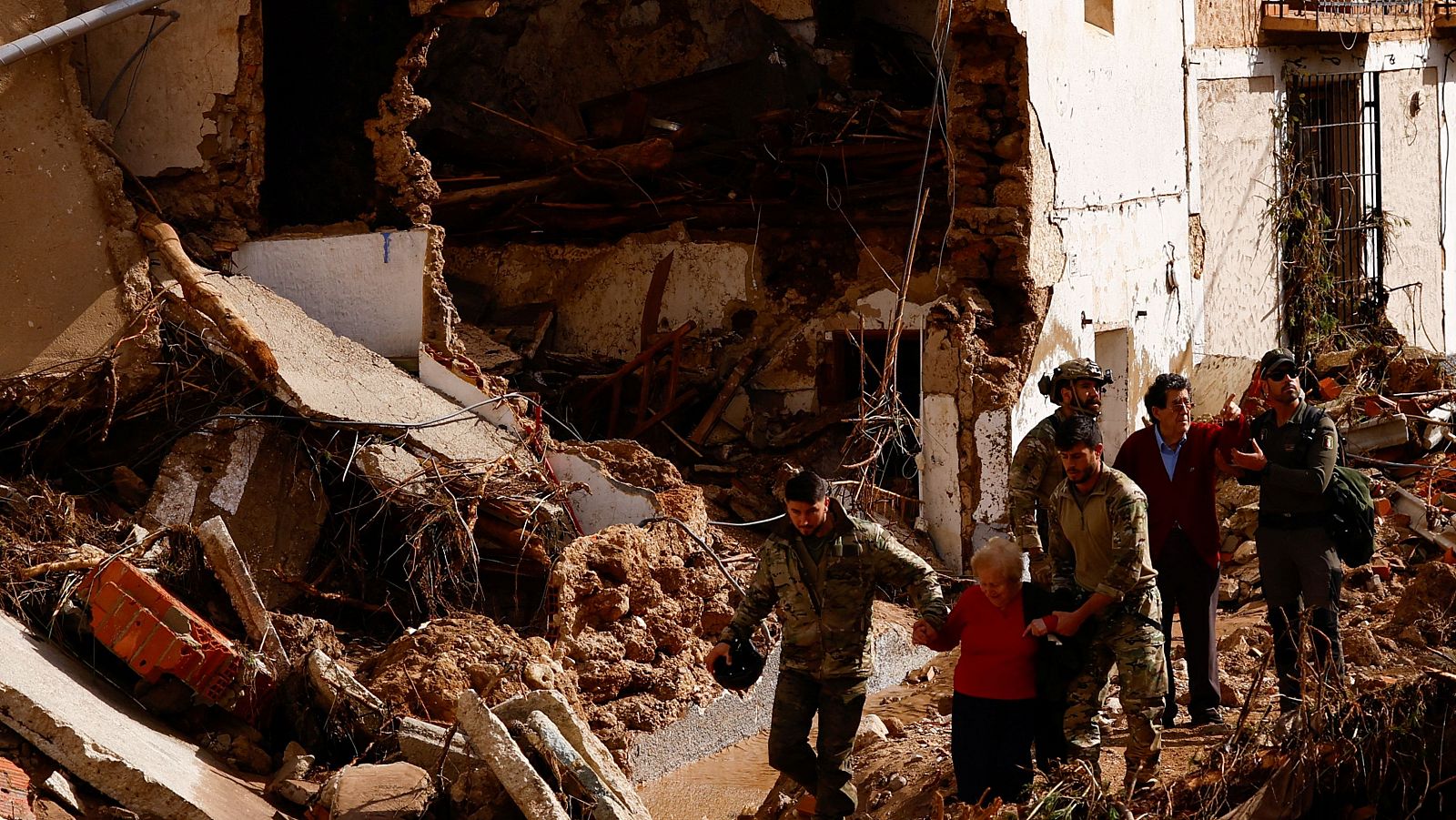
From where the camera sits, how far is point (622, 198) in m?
13.0

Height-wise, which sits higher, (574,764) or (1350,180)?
(1350,180)

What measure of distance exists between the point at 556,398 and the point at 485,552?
382cm

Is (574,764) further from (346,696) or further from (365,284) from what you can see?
(365,284)

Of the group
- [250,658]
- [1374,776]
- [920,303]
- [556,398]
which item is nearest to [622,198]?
[556,398]

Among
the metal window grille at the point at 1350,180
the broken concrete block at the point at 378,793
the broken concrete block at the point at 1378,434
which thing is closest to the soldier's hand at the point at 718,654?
the broken concrete block at the point at 378,793

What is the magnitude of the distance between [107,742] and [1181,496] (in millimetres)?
4920

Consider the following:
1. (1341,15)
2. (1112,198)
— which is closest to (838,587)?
(1112,198)

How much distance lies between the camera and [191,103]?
358 inches

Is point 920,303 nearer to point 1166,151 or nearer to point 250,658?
point 1166,151

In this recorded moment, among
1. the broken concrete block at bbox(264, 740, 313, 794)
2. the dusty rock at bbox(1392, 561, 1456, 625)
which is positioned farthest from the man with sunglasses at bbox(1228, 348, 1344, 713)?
the broken concrete block at bbox(264, 740, 313, 794)

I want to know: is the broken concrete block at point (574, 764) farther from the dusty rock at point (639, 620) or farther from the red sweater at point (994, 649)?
the red sweater at point (994, 649)

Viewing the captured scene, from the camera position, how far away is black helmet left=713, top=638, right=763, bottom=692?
582cm

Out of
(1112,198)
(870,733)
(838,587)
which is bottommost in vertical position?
(870,733)

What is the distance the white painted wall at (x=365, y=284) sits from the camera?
31.0ft
